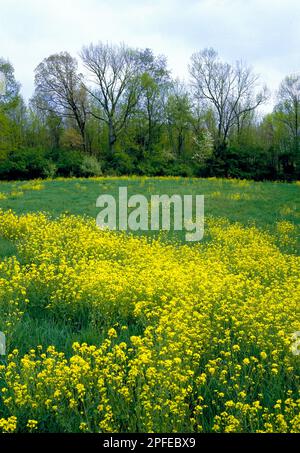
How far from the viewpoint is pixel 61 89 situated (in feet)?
140

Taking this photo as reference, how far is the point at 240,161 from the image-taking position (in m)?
35.2

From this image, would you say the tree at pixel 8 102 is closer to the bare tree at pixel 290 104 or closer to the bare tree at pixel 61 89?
the bare tree at pixel 61 89

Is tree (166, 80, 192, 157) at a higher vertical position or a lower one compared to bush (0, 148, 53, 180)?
higher

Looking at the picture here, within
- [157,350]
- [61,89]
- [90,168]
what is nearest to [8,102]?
[61,89]

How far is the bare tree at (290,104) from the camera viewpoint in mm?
47250

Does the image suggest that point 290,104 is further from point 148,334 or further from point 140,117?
point 148,334

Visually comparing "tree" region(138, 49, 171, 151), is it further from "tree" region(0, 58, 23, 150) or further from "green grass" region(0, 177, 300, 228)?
"green grass" region(0, 177, 300, 228)

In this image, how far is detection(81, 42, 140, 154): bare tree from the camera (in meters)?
43.8

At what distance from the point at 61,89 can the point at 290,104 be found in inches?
1000

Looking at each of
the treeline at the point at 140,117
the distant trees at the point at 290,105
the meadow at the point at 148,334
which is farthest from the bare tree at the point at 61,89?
the meadow at the point at 148,334

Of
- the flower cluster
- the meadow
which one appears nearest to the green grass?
the meadow

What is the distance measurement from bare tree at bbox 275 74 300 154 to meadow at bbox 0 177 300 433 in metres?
38.4

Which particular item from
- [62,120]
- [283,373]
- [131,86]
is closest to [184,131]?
[131,86]

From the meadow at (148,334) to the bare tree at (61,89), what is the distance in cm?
3218
